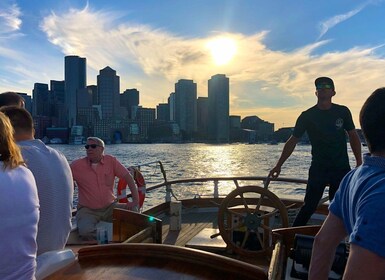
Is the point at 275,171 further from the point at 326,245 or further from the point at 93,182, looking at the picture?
the point at 326,245

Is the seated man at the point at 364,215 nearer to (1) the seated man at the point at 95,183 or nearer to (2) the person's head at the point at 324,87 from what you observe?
(2) the person's head at the point at 324,87

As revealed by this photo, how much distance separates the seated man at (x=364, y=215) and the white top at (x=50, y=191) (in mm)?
1345

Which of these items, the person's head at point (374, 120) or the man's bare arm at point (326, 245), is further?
the man's bare arm at point (326, 245)

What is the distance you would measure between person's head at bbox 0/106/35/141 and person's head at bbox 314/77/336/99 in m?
2.45

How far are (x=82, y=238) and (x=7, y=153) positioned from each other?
7.70 ft

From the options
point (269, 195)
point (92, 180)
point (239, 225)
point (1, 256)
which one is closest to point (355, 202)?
point (1, 256)

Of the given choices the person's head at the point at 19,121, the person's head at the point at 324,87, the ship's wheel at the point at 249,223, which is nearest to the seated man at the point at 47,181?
the person's head at the point at 19,121

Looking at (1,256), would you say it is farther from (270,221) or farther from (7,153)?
(270,221)

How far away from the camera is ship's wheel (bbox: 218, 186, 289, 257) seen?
358cm

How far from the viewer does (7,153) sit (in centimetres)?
142

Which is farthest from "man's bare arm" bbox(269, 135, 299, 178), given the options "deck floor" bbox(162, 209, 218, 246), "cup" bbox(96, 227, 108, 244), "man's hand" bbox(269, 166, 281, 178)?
"cup" bbox(96, 227, 108, 244)

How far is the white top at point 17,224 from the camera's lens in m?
1.33

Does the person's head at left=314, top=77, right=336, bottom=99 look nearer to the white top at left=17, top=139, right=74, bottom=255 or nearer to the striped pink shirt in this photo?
the striped pink shirt

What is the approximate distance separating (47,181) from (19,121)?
14.6 inches
